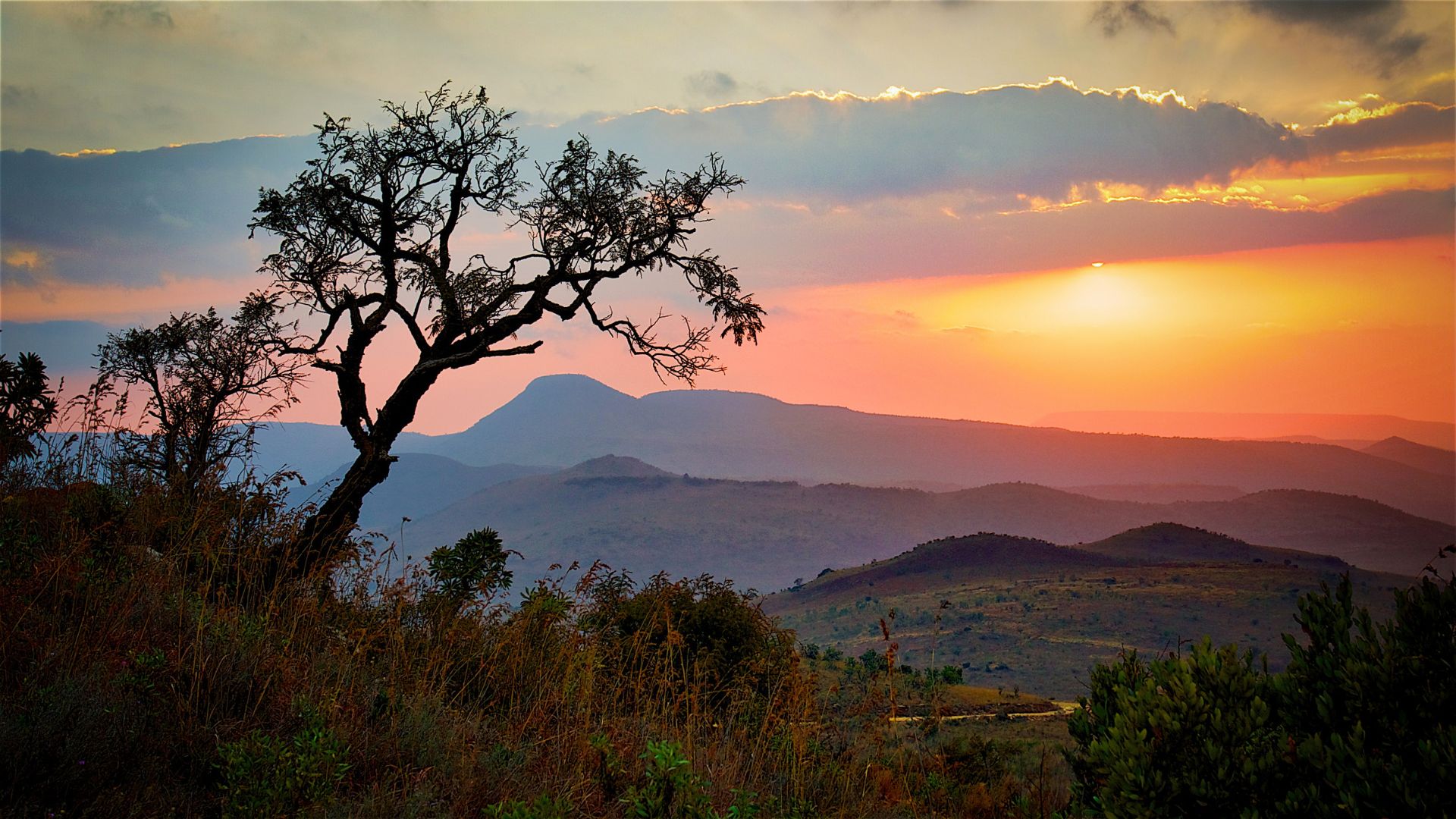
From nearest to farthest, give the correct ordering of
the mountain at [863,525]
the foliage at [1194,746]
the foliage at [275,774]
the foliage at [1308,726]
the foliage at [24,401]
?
the foliage at [1308,726]
the foliage at [1194,746]
the foliage at [275,774]
the foliage at [24,401]
the mountain at [863,525]

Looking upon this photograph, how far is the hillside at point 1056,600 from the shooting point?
190ft

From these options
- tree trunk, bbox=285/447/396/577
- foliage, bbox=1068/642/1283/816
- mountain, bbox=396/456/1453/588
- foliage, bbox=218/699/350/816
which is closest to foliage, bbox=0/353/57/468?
tree trunk, bbox=285/447/396/577

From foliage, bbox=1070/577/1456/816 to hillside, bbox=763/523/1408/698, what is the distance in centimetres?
4413

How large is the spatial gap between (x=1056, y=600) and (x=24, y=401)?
70575 mm

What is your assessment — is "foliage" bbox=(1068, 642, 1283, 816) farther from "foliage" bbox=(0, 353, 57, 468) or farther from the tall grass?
"foliage" bbox=(0, 353, 57, 468)

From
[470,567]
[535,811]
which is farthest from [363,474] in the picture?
[535,811]

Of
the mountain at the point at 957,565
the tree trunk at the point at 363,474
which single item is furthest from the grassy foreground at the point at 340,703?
the mountain at the point at 957,565

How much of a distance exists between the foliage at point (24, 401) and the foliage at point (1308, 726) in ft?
37.0

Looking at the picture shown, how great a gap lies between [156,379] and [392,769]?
71.5ft

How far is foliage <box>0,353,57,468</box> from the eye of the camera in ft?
31.8

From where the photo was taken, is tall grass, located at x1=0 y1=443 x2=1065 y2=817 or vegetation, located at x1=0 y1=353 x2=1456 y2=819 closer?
vegetation, located at x1=0 y1=353 x2=1456 y2=819

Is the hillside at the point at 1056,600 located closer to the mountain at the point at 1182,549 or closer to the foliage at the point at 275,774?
the mountain at the point at 1182,549

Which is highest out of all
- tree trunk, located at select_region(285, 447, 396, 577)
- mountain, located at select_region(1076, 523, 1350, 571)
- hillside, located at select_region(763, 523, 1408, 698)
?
tree trunk, located at select_region(285, 447, 396, 577)

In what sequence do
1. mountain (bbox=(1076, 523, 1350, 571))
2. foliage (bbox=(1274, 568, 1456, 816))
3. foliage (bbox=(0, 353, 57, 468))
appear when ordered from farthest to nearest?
mountain (bbox=(1076, 523, 1350, 571)) < foliage (bbox=(0, 353, 57, 468)) < foliage (bbox=(1274, 568, 1456, 816))
